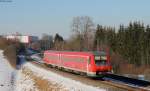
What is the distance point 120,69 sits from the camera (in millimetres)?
63219

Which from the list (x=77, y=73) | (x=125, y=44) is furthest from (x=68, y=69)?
(x=125, y=44)

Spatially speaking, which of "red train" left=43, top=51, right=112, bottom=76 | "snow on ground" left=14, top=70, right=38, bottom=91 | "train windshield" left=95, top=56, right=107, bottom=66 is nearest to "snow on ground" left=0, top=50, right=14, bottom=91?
"snow on ground" left=14, top=70, right=38, bottom=91

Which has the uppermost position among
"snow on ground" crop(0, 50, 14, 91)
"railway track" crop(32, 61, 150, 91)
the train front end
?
the train front end

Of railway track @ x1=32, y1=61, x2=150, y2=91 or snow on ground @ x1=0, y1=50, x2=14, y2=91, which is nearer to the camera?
railway track @ x1=32, y1=61, x2=150, y2=91

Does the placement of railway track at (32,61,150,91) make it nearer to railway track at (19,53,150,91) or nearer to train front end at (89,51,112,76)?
railway track at (19,53,150,91)

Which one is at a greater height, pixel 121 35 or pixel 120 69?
pixel 121 35

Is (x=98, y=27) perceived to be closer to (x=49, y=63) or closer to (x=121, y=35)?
(x=121, y=35)

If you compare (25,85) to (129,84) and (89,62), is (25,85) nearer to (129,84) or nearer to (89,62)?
(89,62)

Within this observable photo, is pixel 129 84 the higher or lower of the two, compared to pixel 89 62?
lower

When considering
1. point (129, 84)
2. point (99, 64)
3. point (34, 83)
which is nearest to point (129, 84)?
point (129, 84)

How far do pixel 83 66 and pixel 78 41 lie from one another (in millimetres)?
73819

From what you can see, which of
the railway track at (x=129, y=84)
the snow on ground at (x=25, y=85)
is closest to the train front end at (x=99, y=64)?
the railway track at (x=129, y=84)

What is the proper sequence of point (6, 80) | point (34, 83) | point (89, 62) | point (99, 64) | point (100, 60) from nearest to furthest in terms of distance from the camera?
1. point (34, 83)
2. point (99, 64)
3. point (100, 60)
4. point (89, 62)
5. point (6, 80)

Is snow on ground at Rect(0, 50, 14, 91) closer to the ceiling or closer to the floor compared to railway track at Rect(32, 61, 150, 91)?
closer to the floor
